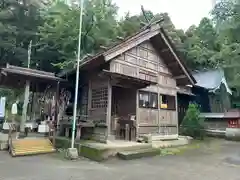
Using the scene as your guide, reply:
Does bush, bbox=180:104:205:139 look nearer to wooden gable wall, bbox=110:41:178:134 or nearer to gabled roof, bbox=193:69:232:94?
wooden gable wall, bbox=110:41:178:134

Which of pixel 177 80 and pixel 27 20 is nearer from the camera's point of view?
pixel 177 80

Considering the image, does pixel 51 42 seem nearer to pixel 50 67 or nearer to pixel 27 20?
pixel 50 67

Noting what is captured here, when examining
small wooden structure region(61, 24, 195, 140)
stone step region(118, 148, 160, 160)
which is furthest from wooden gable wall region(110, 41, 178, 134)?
stone step region(118, 148, 160, 160)

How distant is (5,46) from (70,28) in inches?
345

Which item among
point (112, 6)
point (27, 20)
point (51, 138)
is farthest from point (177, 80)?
point (27, 20)

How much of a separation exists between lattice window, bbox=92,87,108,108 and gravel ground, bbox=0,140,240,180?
3.65m

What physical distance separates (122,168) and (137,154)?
1.99 m

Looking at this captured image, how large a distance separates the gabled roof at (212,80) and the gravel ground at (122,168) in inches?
478

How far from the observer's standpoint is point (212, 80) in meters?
Answer: 23.0

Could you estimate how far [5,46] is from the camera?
24.6 m

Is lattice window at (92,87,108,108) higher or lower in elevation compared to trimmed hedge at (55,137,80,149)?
higher

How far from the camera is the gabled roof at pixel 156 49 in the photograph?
12055 millimetres

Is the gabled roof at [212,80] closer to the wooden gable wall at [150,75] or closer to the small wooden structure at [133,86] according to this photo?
the small wooden structure at [133,86]

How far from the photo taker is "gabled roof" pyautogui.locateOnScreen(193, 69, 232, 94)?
2170cm
